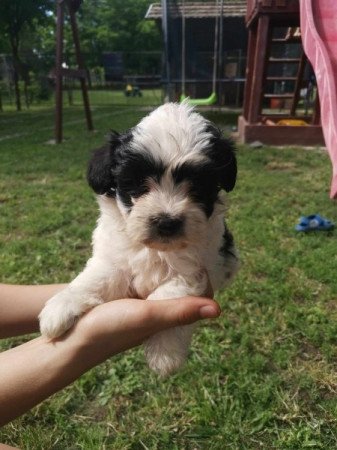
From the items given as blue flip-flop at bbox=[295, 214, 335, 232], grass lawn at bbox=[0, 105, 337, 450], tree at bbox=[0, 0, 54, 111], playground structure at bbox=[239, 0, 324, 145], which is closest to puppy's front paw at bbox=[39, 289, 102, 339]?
grass lawn at bbox=[0, 105, 337, 450]

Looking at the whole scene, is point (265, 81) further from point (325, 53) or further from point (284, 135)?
point (325, 53)

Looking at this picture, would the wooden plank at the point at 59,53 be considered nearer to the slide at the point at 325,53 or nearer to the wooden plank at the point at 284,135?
the wooden plank at the point at 284,135

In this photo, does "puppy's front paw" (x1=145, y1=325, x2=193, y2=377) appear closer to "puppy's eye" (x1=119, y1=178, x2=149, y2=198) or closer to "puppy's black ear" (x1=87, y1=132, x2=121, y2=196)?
"puppy's eye" (x1=119, y1=178, x2=149, y2=198)

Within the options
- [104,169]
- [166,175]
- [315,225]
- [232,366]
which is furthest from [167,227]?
[315,225]

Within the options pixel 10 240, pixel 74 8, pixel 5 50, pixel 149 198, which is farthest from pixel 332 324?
pixel 5 50

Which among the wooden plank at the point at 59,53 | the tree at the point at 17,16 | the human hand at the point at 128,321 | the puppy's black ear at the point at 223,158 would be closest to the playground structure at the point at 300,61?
the puppy's black ear at the point at 223,158

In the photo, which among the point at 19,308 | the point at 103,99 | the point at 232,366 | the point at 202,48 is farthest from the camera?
the point at 103,99
